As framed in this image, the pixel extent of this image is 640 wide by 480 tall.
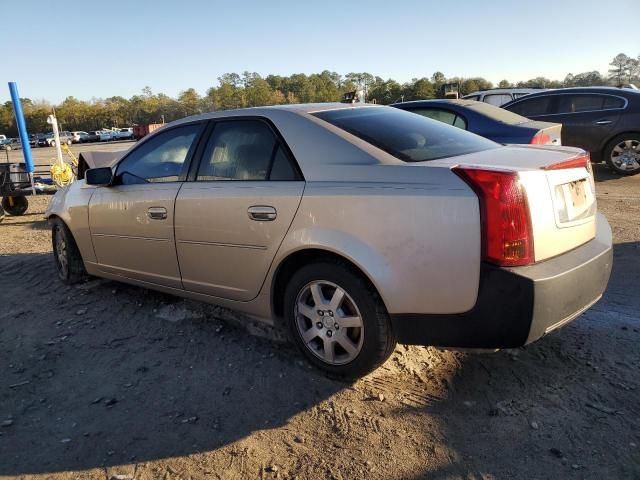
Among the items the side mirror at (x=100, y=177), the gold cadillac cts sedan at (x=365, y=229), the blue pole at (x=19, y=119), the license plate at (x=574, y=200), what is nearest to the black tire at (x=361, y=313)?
the gold cadillac cts sedan at (x=365, y=229)

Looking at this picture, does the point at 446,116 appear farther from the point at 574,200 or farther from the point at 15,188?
the point at 15,188

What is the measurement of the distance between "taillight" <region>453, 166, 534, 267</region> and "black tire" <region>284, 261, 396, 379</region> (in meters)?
0.65

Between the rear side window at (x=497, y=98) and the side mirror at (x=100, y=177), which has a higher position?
the rear side window at (x=497, y=98)

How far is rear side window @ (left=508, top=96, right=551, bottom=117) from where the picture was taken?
405 inches

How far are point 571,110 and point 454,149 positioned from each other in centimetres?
839

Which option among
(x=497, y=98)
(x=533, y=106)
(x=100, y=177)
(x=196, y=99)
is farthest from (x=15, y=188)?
(x=196, y=99)

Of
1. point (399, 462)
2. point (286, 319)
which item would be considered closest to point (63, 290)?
point (286, 319)

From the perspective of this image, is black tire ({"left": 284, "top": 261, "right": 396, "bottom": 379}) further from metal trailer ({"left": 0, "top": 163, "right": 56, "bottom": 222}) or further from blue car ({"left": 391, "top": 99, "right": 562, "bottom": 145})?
metal trailer ({"left": 0, "top": 163, "right": 56, "bottom": 222})

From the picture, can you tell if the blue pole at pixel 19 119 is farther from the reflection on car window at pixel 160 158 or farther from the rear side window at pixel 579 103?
the rear side window at pixel 579 103

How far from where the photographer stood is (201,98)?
105 meters

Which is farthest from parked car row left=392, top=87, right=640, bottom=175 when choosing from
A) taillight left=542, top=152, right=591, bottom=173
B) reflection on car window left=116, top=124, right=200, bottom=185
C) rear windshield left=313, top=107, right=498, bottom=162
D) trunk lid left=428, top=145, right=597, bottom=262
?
trunk lid left=428, top=145, right=597, bottom=262

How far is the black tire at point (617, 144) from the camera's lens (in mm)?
9430

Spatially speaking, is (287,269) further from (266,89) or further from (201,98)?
(201,98)

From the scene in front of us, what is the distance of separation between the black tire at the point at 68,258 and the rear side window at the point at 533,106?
8.73 metres
